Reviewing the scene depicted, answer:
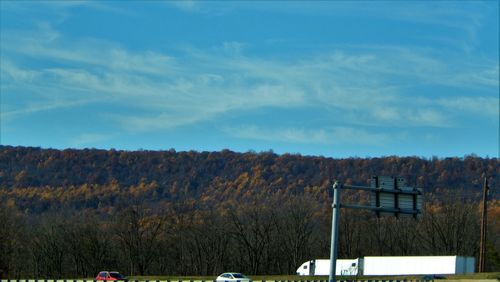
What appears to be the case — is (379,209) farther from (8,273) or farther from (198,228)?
(198,228)

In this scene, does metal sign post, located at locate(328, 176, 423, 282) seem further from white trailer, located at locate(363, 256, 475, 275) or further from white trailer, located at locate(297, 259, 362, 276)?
white trailer, located at locate(297, 259, 362, 276)

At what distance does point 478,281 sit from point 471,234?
5781 cm

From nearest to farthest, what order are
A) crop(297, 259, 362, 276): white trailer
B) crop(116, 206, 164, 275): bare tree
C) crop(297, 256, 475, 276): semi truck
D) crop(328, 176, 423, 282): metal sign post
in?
crop(328, 176, 423, 282): metal sign post
crop(297, 256, 475, 276): semi truck
crop(297, 259, 362, 276): white trailer
crop(116, 206, 164, 275): bare tree

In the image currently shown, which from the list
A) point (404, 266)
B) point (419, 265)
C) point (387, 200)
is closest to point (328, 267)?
point (404, 266)

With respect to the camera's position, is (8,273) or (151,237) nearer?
(8,273)

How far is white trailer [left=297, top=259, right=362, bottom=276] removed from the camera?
83750 millimetres

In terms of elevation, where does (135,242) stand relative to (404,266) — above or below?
above

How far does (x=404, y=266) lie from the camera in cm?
7619

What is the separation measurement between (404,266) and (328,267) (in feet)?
38.0

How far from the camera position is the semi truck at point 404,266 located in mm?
72062

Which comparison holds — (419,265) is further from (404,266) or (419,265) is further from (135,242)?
(135,242)

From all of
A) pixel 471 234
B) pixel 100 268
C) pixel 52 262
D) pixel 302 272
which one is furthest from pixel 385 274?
pixel 52 262

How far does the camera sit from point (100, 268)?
119 meters

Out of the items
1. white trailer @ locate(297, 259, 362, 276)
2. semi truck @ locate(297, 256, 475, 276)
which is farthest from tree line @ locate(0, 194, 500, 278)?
semi truck @ locate(297, 256, 475, 276)
